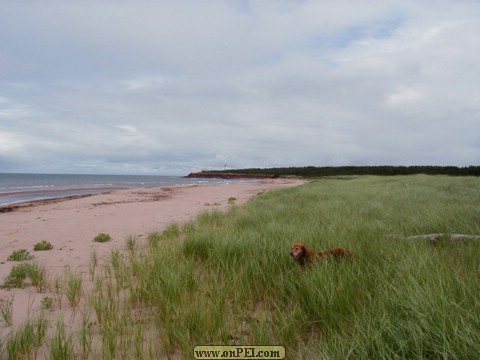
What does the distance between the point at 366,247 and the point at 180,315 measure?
2757 mm

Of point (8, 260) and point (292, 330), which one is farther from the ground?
point (292, 330)

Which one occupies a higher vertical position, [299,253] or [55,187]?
[299,253]

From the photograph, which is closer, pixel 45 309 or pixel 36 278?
pixel 45 309

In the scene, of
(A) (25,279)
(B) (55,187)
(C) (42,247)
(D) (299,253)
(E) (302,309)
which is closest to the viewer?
(E) (302,309)

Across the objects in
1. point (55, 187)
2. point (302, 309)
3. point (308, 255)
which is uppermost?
point (308, 255)

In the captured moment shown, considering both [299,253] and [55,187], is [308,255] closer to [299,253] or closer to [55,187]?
[299,253]

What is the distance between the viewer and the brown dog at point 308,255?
10.8 feet

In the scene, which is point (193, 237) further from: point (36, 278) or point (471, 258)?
point (471, 258)

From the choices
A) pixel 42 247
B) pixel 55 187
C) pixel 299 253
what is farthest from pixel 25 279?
pixel 55 187

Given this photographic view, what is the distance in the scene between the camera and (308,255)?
3377mm

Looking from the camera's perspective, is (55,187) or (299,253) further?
(55,187)

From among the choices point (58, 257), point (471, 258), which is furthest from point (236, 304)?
point (58, 257)

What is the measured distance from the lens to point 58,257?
5676 mm

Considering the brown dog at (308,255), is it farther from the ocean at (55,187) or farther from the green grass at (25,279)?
the ocean at (55,187)
